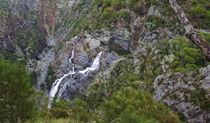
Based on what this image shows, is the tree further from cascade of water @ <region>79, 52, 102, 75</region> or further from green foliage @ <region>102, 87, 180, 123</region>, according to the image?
cascade of water @ <region>79, 52, 102, 75</region>

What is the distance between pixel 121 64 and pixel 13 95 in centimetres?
3122

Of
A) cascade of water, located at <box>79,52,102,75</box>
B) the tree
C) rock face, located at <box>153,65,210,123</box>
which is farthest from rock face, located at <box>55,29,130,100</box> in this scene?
the tree

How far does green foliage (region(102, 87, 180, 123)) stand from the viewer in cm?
987

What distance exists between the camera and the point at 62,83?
50625 millimetres

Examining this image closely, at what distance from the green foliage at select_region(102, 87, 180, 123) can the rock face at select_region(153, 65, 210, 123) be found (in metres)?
2.65

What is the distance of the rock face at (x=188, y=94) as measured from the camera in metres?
12.8

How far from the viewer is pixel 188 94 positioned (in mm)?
14250

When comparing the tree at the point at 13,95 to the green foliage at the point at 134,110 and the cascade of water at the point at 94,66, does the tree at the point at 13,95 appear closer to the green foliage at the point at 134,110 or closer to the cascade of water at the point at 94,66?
the green foliage at the point at 134,110

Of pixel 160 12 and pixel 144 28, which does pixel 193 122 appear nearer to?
pixel 160 12

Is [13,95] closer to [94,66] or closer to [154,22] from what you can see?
[154,22]

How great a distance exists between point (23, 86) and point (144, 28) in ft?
112

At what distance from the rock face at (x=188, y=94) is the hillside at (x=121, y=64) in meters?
0.06

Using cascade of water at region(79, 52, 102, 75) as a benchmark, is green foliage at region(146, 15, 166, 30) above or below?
above

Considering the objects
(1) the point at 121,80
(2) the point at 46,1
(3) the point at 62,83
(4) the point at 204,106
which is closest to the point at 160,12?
(1) the point at 121,80
